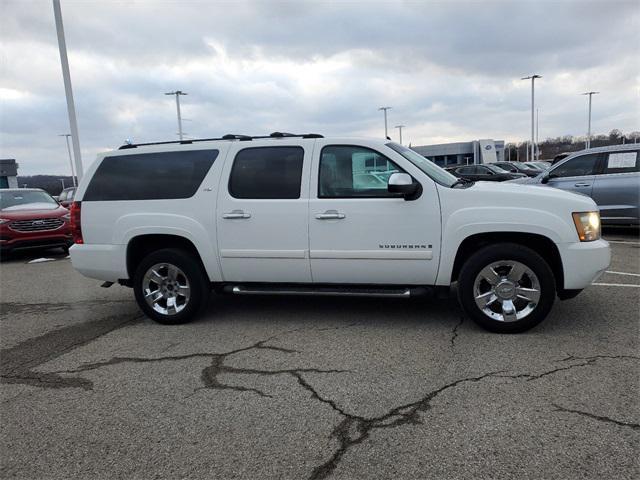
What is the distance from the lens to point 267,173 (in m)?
4.93

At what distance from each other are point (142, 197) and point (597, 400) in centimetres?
448

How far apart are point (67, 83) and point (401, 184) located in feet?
49.1

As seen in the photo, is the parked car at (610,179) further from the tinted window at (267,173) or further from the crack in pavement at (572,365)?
the tinted window at (267,173)

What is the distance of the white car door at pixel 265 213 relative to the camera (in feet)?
15.8

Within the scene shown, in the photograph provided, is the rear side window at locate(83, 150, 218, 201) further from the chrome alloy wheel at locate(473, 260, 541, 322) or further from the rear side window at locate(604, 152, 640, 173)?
the rear side window at locate(604, 152, 640, 173)

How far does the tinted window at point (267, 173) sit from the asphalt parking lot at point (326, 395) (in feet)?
4.56

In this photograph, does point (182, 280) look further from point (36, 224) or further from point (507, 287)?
point (36, 224)

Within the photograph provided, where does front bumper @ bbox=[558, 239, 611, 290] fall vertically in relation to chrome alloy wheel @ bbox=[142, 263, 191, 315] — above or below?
above

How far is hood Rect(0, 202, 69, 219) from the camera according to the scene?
10742 mm

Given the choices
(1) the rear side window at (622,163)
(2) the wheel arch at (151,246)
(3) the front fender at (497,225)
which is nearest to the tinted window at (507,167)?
(1) the rear side window at (622,163)

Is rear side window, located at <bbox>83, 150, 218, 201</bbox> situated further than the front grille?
No

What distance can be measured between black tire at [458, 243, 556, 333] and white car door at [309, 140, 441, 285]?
329mm

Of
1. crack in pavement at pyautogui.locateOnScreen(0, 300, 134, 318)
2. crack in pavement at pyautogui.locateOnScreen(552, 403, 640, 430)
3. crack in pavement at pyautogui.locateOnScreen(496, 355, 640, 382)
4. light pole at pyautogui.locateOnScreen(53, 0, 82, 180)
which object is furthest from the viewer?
light pole at pyautogui.locateOnScreen(53, 0, 82, 180)

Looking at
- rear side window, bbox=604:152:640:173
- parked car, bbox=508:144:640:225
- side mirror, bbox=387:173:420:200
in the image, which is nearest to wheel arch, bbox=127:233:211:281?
side mirror, bbox=387:173:420:200
